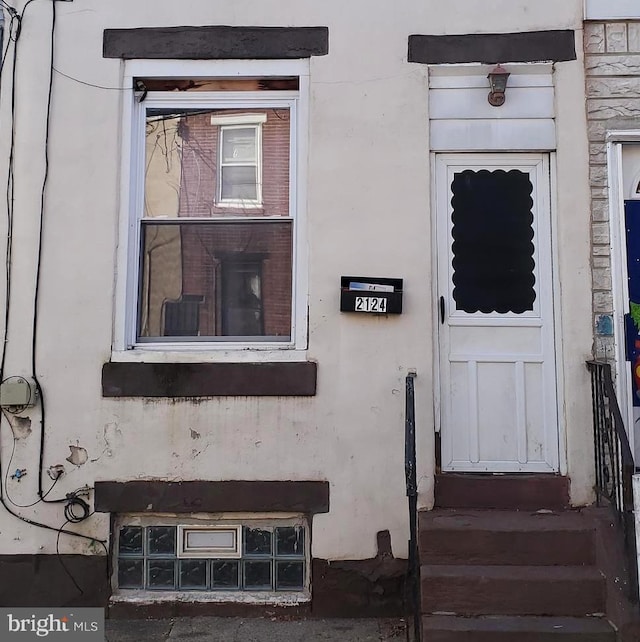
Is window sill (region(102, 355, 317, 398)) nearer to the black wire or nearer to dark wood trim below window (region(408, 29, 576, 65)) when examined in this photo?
the black wire

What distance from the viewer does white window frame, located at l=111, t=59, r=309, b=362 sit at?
4270mm

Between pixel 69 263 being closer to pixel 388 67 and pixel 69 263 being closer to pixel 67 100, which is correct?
pixel 67 100

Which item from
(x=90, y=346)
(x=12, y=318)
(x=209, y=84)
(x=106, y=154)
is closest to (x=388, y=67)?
(x=209, y=84)

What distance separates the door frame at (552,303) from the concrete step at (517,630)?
0.97 meters

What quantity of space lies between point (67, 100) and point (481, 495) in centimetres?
401

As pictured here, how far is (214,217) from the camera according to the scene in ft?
14.8

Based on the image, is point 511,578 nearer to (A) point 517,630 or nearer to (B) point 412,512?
(A) point 517,630

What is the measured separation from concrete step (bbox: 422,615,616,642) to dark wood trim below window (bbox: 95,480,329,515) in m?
1.02

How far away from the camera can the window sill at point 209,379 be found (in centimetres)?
416

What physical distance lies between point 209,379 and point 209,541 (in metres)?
1.11

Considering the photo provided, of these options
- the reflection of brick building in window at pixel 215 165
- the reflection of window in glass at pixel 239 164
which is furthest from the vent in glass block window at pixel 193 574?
the reflection of window in glass at pixel 239 164

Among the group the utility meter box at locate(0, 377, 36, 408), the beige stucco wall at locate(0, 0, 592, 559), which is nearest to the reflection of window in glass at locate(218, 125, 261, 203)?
the beige stucco wall at locate(0, 0, 592, 559)

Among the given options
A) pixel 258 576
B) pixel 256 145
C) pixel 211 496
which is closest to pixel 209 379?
pixel 211 496

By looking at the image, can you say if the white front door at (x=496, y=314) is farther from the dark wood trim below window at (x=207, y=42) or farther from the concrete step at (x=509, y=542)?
the dark wood trim below window at (x=207, y=42)
